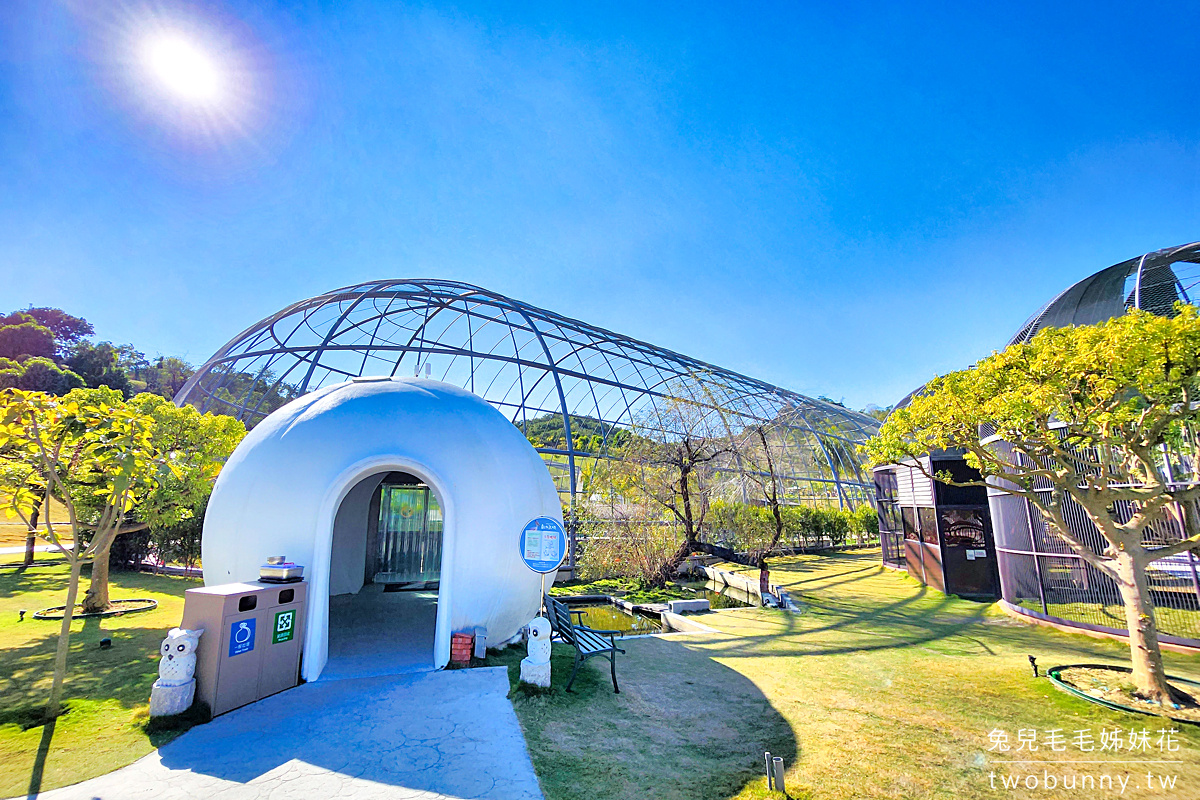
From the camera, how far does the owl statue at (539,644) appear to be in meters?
6.32

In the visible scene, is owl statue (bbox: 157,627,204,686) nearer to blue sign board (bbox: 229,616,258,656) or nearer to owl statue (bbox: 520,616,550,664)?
blue sign board (bbox: 229,616,258,656)

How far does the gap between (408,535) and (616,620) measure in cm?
584

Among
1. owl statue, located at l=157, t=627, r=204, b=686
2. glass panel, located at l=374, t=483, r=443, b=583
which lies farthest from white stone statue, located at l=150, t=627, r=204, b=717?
glass panel, located at l=374, t=483, r=443, b=583

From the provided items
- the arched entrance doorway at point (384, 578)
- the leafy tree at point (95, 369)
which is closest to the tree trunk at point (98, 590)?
the arched entrance doorway at point (384, 578)

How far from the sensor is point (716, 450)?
1495 cm

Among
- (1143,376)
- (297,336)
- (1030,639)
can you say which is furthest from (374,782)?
(297,336)

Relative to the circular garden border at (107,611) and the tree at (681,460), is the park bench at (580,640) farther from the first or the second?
the circular garden border at (107,611)

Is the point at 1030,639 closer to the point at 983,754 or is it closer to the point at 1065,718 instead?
the point at 1065,718

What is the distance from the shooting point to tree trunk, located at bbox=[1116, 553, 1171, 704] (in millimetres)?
6129

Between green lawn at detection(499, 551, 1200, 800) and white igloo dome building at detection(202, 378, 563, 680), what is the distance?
1711 mm

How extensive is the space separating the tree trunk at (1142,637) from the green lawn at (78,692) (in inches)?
428

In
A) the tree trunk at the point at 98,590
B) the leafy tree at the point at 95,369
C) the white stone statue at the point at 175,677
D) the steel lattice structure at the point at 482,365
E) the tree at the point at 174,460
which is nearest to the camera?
the white stone statue at the point at 175,677

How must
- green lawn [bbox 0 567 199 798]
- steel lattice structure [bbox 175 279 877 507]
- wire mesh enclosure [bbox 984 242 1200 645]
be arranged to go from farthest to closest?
steel lattice structure [bbox 175 279 877 507] → wire mesh enclosure [bbox 984 242 1200 645] → green lawn [bbox 0 567 199 798]

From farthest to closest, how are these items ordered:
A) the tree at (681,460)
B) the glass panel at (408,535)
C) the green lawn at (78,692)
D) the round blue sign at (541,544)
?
1. the tree at (681,460)
2. the glass panel at (408,535)
3. the round blue sign at (541,544)
4. the green lawn at (78,692)
